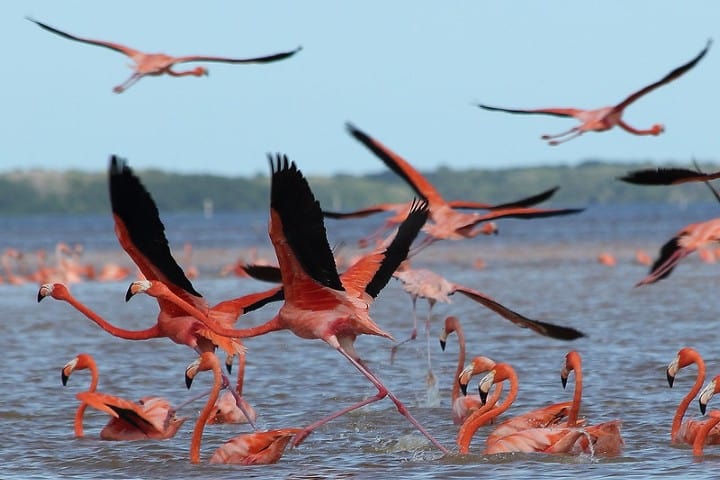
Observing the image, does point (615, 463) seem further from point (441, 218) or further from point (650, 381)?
point (441, 218)

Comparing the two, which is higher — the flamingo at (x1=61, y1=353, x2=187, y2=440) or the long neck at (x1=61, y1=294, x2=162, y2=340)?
Answer: the long neck at (x1=61, y1=294, x2=162, y2=340)

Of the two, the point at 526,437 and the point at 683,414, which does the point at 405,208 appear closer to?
the point at 683,414

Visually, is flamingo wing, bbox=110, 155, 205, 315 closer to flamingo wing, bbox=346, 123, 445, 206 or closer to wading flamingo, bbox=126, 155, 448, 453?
wading flamingo, bbox=126, 155, 448, 453

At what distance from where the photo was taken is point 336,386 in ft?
36.4

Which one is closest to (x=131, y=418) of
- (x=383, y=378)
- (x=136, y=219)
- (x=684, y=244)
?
(x=136, y=219)

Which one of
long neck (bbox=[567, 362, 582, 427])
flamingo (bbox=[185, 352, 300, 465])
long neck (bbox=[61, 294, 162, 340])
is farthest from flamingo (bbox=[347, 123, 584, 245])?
flamingo (bbox=[185, 352, 300, 465])

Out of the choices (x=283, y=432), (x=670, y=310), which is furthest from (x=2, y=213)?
(x=283, y=432)

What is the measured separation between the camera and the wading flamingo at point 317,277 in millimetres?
7262

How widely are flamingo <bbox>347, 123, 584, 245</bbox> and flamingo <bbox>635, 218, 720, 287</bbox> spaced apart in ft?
2.12

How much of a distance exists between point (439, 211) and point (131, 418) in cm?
433

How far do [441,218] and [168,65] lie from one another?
2835mm

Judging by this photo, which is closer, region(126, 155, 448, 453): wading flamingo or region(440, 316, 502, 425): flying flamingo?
region(126, 155, 448, 453): wading flamingo

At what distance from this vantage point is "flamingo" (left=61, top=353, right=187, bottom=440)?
8.52m

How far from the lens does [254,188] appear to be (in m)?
131
